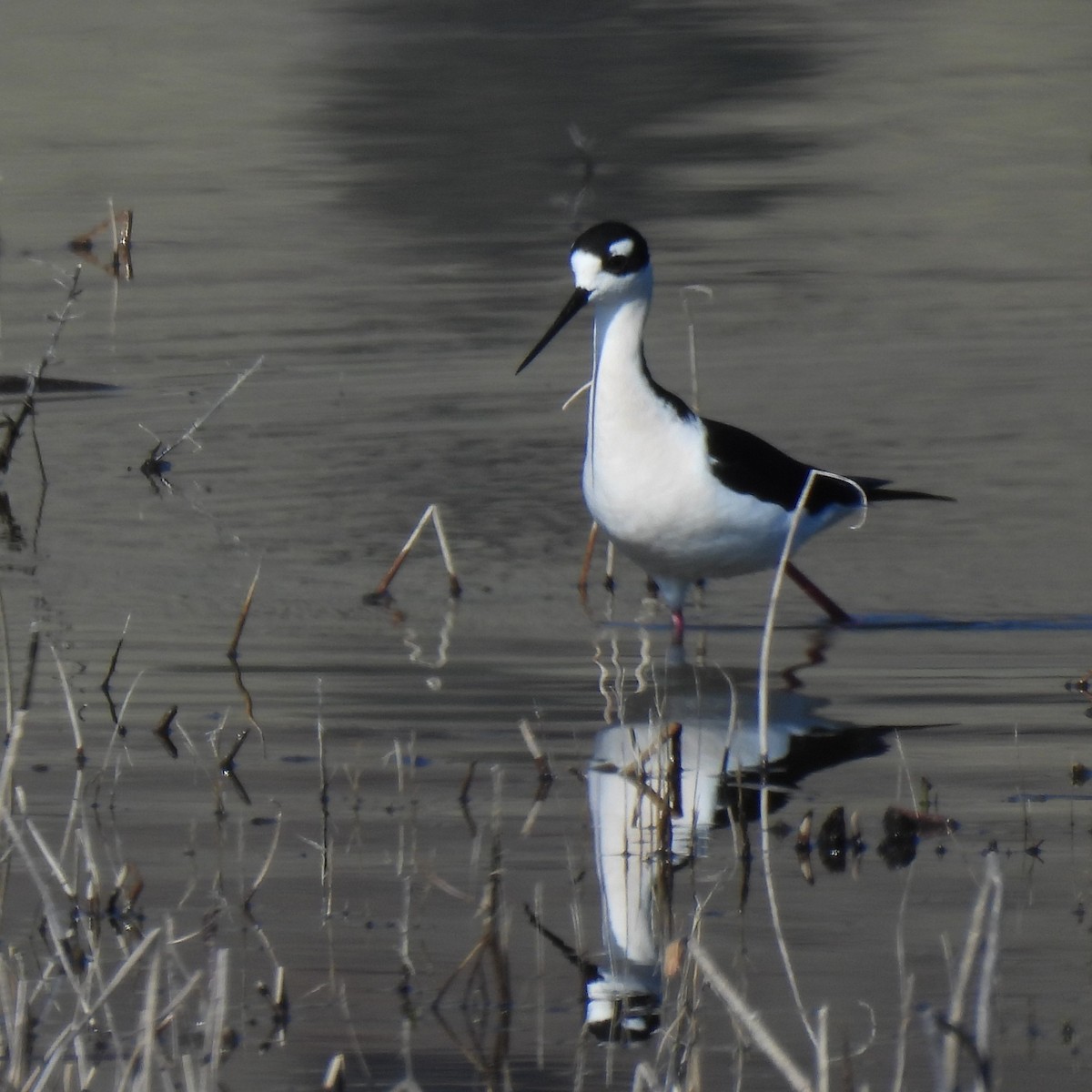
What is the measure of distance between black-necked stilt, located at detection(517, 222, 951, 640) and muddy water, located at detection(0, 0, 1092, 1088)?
35cm

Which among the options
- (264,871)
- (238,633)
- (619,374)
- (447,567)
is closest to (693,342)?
(619,374)

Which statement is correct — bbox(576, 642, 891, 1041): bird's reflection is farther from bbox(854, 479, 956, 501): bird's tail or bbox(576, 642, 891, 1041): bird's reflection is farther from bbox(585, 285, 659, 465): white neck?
bbox(854, 479, 956, 501): bird's tail

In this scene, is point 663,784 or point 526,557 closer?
point 663,784

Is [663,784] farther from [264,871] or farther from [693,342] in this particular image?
[693,342]

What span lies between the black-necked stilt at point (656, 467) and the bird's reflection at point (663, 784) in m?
0.39

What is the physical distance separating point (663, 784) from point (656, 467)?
210cm

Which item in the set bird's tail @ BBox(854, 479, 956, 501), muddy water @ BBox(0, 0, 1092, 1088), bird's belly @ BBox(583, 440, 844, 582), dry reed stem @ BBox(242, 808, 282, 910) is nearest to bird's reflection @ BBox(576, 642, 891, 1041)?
muddy water @ BBox(0, 0, 1092, 1088)

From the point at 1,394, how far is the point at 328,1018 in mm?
7182

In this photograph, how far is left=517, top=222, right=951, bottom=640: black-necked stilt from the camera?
7.57m

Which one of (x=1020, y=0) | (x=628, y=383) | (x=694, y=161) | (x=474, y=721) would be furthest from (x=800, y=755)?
(x=1020, y=0)

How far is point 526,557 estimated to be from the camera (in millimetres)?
9227

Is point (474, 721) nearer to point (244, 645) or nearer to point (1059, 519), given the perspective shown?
point (244, 645)

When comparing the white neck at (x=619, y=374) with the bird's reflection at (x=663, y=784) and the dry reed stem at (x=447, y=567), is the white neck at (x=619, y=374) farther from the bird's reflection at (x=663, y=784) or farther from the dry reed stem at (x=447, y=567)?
the dry reed stem at (x=447, y=567)

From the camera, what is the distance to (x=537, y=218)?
54.4ft
